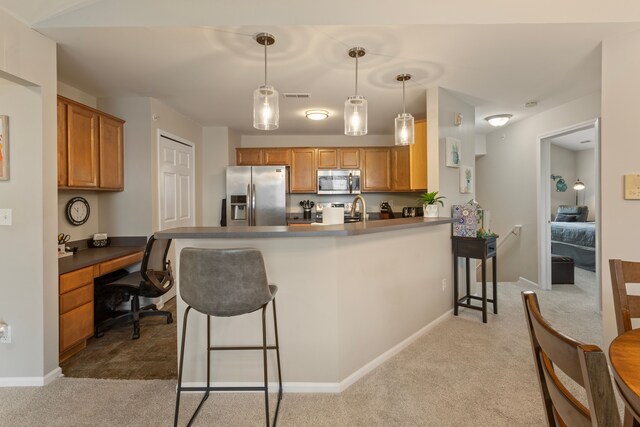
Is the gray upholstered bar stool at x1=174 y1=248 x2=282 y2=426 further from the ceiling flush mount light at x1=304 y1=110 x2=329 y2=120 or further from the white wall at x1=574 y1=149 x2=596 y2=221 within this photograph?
the white wall at x1=574 y1=149 x2=596 y2=221

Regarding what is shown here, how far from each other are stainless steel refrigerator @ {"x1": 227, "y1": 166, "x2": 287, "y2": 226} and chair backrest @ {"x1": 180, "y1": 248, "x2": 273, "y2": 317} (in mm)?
3192

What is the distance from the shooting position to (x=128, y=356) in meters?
2.59

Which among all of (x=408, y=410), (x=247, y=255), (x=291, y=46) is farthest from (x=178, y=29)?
(x=408, y=410)

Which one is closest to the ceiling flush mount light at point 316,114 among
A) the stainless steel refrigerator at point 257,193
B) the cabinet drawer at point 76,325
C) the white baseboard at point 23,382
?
the stainless steel refrigerator at point 257,193

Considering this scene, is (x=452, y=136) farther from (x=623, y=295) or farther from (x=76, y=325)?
(x=76, y=325)

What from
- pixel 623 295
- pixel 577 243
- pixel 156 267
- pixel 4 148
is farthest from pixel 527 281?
pixel 4 148

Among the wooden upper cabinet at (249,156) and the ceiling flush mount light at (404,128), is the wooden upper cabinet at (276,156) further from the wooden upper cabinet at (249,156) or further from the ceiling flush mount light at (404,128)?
the ceiling flush mount light at (404,128)

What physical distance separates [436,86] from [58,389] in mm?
4069

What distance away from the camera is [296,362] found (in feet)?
6.84

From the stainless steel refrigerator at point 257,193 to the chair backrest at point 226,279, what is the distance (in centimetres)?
319

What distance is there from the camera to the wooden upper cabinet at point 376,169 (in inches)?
207

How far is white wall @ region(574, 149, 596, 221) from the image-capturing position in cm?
787

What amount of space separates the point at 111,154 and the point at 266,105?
2159 millimetres

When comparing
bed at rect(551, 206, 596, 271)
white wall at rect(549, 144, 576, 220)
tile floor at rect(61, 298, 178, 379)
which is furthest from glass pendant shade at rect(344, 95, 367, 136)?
white wall at rect(549, 144, 576, 220)
